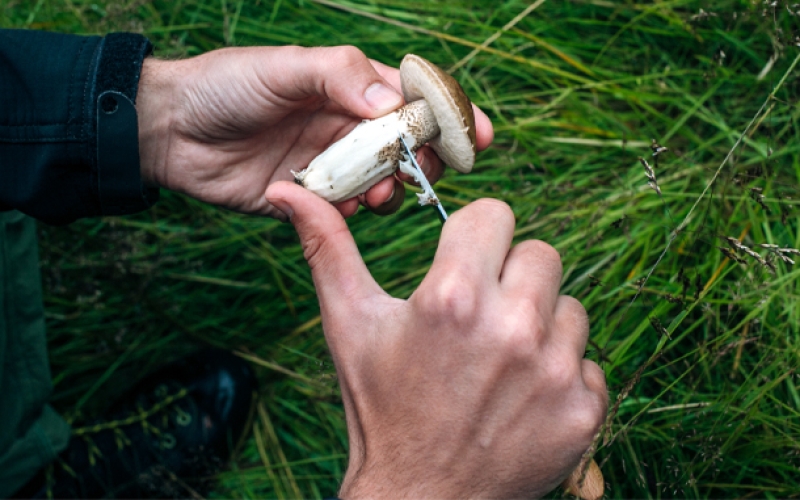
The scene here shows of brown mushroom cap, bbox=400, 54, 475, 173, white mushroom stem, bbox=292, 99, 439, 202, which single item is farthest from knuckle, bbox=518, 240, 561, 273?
white mushroom stem, bbox=292, 99, 439, 202

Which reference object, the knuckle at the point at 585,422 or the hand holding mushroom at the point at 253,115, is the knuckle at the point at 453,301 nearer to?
the knuckle at the point at 585,422

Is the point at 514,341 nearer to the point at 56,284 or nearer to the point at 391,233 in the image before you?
the point at 391,233

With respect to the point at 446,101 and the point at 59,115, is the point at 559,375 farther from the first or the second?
the point at 59,115

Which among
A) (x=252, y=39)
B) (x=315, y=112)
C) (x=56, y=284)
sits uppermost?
Answer: (x=252, y=39)

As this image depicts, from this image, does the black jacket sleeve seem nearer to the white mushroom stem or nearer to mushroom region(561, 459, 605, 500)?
the white mushroom stem

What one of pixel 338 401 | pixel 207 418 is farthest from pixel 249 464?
pixel 338 401

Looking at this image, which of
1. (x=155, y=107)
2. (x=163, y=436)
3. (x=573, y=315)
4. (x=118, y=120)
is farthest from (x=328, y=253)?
(x=163, y=436)
